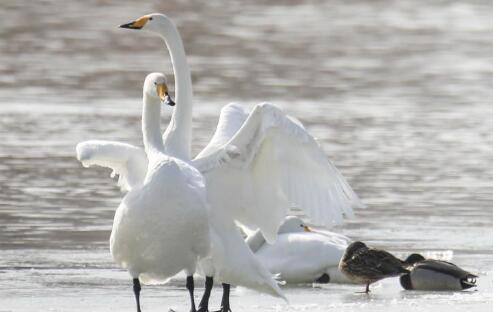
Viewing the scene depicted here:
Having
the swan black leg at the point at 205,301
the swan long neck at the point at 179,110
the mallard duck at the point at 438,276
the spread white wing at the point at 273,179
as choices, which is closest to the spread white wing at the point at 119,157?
the swan long neck at the point at 179,110

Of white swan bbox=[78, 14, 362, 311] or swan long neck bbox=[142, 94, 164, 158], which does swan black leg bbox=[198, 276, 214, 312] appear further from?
swan long neck bbox=[142, 94, 164, 158]

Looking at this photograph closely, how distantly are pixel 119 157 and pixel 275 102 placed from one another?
12.2 meters

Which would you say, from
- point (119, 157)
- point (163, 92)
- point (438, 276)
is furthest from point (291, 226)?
point (163, 92)

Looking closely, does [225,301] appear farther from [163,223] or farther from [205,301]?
[163,223]

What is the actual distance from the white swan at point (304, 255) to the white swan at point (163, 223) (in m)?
2.02

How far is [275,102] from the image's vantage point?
22.1 metres

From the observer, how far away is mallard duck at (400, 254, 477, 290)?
10672 millimetres

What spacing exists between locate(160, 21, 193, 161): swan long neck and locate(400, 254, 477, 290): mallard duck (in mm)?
1824

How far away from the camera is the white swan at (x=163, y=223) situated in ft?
29.8

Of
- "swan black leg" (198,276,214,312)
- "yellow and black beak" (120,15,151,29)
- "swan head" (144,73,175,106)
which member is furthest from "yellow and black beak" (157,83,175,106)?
"swan black leg" (198,276,214,312)

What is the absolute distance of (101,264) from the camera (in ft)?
38.6

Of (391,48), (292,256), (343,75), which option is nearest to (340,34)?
(391,48)

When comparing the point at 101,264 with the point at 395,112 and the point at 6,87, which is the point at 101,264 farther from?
the point at 6,87

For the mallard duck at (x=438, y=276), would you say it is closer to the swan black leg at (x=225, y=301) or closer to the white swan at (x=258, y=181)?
the white swan at (x=258, y=181)
